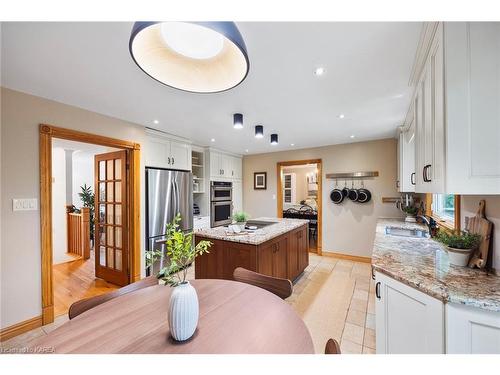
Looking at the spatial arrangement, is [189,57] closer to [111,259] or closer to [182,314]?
[182,314]

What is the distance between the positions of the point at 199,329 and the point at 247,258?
1.26 meters

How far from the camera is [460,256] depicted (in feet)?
4.19

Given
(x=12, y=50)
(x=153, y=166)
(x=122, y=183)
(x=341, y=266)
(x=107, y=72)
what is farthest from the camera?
(x=341, y=266)

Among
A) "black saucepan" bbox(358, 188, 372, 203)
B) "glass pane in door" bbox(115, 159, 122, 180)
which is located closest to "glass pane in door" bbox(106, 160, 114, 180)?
"glass pane in door" bbox(115, 159, 122, 180)

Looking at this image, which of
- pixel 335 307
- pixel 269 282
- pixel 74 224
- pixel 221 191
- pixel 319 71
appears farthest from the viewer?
pixel 221 191

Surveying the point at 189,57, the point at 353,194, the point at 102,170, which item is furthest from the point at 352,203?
the point at 102,170

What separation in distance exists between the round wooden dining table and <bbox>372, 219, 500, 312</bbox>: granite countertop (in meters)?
0.71

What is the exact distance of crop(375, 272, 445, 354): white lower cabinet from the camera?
3.41ft

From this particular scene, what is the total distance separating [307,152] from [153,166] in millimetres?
3182

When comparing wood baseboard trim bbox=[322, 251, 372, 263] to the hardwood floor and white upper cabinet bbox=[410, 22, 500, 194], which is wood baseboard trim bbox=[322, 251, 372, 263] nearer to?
white upper cabinet bbox=[410, 22, 500, 194]

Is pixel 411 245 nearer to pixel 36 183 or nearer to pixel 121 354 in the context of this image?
pixel 121 354

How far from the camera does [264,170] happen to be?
207 inches

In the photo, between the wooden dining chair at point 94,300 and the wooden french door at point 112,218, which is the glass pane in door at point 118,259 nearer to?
the wooden french door at point 112,218
